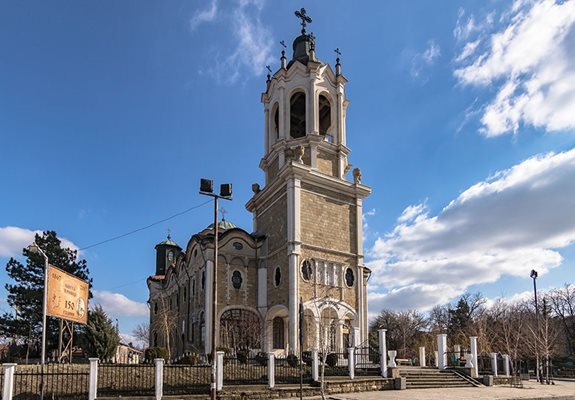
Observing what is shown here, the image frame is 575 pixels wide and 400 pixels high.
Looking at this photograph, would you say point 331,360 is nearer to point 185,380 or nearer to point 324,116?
point 185,380

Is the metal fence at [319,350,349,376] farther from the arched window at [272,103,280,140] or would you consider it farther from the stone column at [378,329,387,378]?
the arched window at [272,103,280,140]

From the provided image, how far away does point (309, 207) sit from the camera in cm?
3188

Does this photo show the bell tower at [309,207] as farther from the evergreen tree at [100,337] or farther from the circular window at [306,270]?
the evergreen tree at [100,337]

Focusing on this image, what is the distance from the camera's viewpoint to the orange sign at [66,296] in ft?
56.7

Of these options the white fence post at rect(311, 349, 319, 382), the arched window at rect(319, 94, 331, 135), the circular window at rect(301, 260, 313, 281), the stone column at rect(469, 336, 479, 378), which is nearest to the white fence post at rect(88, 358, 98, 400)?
the white fence post at rect(311, 349, 319, 382)

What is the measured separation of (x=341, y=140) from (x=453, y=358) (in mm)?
15540

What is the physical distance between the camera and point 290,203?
31.2 metres

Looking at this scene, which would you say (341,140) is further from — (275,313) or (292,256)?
(275,313)

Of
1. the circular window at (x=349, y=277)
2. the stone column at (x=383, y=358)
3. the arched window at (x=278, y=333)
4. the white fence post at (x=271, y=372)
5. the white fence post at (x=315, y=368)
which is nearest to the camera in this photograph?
the white fence post at (x=271, y=372)

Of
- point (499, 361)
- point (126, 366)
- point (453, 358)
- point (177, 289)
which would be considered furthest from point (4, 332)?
point (499, 361)

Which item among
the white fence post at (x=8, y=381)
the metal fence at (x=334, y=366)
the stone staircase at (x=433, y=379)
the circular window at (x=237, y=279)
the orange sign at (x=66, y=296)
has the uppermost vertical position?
the circular window at (x=237, y=279)

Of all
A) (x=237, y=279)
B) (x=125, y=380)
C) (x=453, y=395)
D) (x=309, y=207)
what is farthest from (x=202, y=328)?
(x=453, y=395)

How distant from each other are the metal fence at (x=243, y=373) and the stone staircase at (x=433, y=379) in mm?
6816

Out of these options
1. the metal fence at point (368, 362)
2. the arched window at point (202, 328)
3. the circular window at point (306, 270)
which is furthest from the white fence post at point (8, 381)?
the arched window at point (202, 328)
